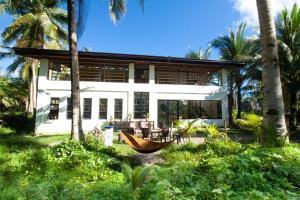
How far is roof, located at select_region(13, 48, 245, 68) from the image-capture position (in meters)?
16.2

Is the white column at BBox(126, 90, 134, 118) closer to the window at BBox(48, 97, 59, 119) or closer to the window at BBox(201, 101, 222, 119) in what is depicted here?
the window at BBox(48, 97, 59, 119)

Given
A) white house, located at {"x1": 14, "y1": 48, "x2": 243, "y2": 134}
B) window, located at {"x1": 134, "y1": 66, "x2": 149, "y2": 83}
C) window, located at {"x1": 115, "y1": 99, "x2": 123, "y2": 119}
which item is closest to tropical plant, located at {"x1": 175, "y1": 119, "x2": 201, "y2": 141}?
white house, located at {"x1": 14, "y1": 48, "x2": 243, "y2": 134}

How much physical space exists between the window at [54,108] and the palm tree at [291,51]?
15.2m

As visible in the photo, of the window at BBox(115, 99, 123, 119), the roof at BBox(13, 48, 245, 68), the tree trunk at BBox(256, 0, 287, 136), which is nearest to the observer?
the tree trunk at BBox(256, 0, 287, 136)

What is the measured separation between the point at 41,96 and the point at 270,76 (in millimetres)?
14505

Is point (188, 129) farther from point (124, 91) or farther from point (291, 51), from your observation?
point (291, 51)

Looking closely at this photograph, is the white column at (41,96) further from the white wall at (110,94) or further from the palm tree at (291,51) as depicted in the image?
the palm tree at (291,51)

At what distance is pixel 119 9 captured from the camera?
1072 centimetres

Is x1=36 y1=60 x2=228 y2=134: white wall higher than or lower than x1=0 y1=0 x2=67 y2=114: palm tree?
lower

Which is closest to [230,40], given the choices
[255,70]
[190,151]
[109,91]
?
[255,70]

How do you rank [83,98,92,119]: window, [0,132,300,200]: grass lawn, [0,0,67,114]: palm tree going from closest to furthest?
[0,132,300,200]: grass lawn
[83,98,92,119]: window
[0,0,67,114]: palm tree

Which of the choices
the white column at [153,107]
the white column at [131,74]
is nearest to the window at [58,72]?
the white column at [131,74]

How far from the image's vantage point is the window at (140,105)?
60.6ft

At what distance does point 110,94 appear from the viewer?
1808 centimetres
